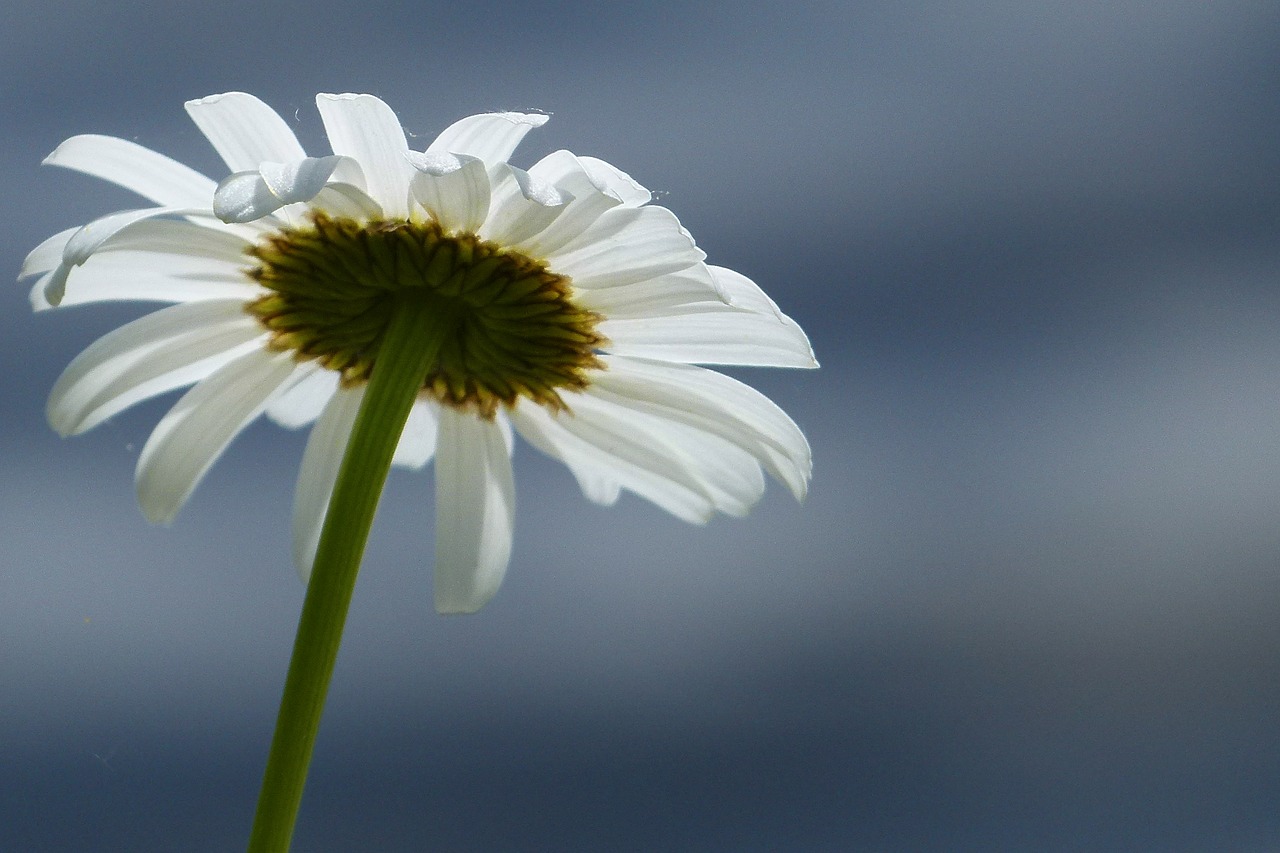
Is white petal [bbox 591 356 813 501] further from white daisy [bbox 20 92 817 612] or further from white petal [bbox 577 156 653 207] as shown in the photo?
white petal [bbox 577 156 653 207]

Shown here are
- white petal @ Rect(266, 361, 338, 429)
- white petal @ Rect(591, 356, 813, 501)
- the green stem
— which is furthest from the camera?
white petal @ Rect(266, 361, 338, 429)

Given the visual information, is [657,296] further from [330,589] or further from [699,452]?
[330,589]

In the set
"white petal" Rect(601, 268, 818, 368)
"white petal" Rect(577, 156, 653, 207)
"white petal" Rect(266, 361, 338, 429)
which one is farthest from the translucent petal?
"white petal" Rect(266, 361, 338, 429)

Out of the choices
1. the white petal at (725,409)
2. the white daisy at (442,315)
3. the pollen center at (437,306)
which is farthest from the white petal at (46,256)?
the white petal at (725,409)

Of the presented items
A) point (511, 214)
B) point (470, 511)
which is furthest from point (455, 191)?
point (470, 511)

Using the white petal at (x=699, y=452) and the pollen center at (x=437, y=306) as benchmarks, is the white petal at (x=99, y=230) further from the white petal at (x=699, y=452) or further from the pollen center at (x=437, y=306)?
the white petal at (x=699, y=452)

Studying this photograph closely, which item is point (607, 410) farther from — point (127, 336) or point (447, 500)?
point (127, 336)
